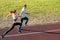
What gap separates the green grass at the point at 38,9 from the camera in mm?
24016

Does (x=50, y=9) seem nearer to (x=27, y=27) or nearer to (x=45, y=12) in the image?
(x=45, y=12)

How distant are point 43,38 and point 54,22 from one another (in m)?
A: 5.40

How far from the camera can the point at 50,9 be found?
94.1 ft

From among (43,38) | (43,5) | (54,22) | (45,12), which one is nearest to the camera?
(43,38)

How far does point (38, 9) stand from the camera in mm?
28578

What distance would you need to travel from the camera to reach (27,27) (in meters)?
20.7

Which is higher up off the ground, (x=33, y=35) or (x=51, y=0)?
(x=51, y=0)

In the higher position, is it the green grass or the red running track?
the green grass

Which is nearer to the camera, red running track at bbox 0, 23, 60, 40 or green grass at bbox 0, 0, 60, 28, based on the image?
red running track at bbox 0, 23, 60, 40

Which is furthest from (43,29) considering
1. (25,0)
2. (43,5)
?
(25,0)

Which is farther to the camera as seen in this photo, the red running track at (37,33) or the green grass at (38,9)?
the green grass at (38,9)

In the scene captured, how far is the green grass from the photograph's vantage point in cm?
2402

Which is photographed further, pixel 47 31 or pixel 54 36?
pixel 47 31

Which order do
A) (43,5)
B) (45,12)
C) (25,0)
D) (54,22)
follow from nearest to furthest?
(54,22) < (45,12) < (43,5) < (25,0)
